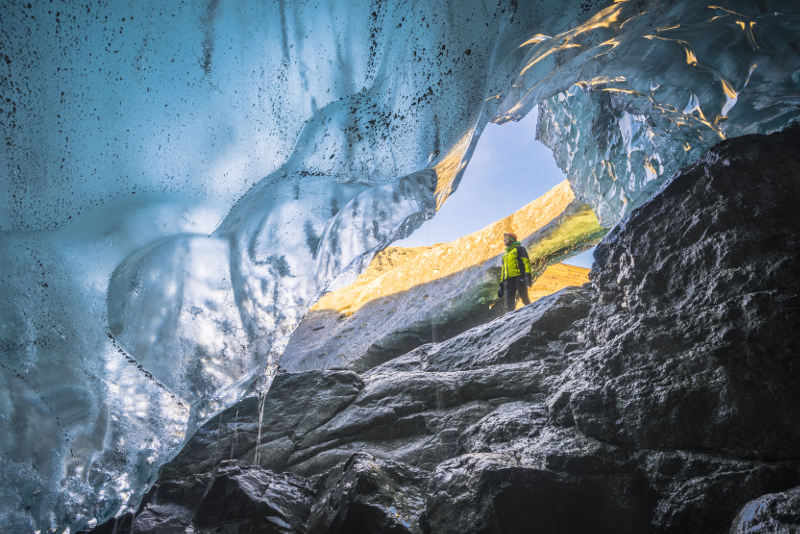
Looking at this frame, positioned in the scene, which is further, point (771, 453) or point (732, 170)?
point (732, 170)

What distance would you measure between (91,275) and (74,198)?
46 cm

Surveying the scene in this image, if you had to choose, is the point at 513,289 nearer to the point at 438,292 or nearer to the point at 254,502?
the point at 438,292

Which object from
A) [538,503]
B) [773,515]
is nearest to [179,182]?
[538,503]

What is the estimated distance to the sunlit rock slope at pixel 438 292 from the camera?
948cm

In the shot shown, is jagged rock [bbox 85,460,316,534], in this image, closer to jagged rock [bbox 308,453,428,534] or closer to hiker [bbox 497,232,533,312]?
jagged rock [bbox 308,453,428,534]

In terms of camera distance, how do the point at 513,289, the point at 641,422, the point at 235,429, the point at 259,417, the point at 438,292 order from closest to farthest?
the point at 641,422 < the point at 235,429 < the point at 259,417 < the point at 513,289 < the point at 438,292

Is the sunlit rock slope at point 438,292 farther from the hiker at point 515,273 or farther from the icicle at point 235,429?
the icicle at point 235,429

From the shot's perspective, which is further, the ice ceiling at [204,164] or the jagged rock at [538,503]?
the jagged rock at [538,503]

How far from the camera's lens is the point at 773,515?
1710mm

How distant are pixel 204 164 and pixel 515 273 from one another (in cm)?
578

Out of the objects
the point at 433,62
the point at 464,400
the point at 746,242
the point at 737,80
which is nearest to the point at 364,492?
the point at 464,400

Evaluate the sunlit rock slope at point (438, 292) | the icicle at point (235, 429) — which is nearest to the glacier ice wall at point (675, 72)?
the icicle at point (235, 429)

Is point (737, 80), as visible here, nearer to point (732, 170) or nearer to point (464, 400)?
point (732, 170)

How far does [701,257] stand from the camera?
2807mm
